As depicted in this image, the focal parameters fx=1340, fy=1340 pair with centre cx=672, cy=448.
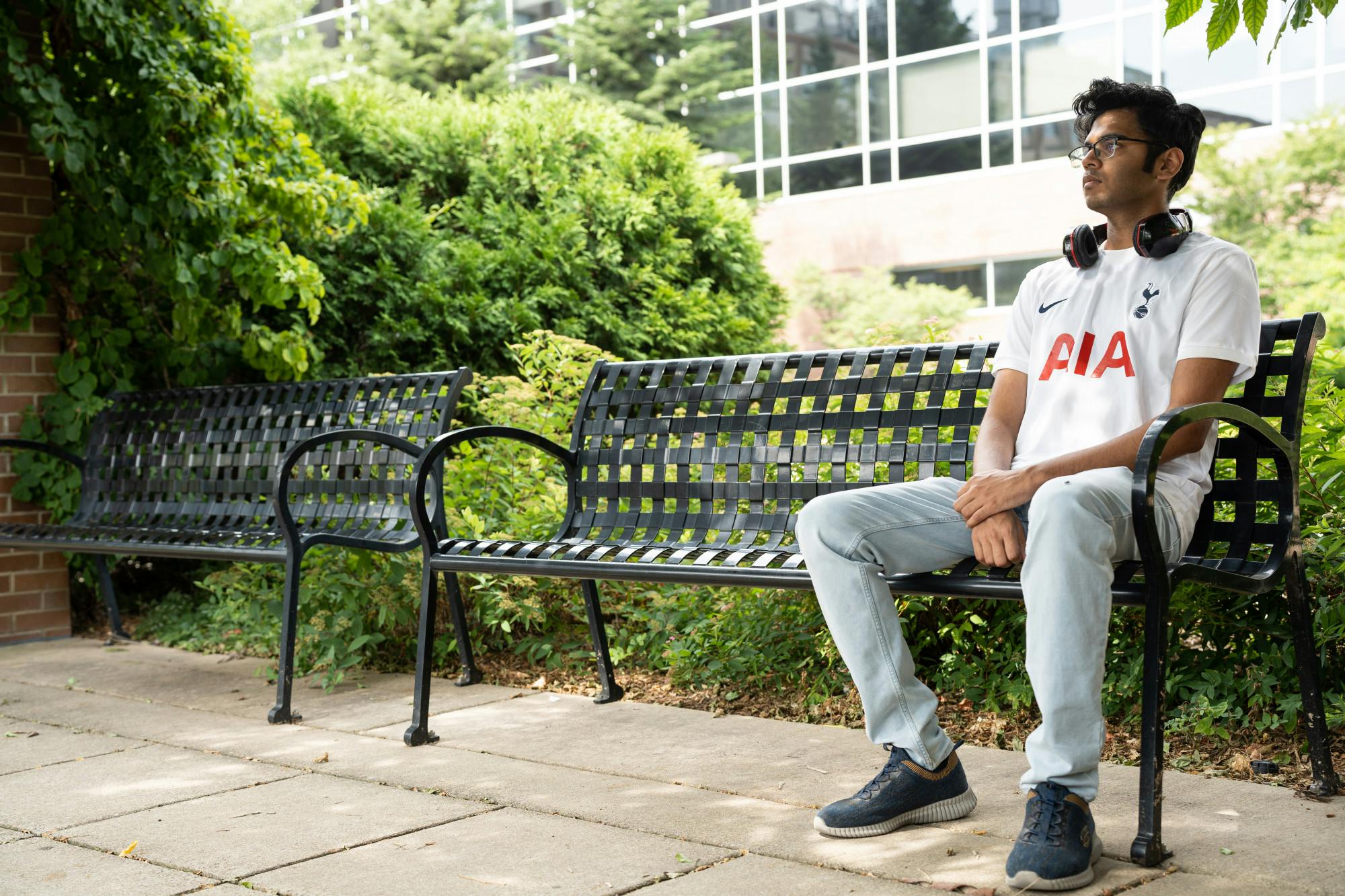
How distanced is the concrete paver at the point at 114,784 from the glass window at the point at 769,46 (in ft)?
66.2

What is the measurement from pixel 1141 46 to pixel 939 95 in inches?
121

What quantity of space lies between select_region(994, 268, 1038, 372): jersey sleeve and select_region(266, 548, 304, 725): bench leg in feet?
7.34

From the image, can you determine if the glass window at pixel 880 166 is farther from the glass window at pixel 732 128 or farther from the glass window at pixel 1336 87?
the glass window at pixel 1336 87

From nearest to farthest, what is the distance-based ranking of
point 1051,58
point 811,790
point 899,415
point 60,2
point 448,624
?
point 811,790
point 899,415
point 448,624
point 60,2
point 1051,58

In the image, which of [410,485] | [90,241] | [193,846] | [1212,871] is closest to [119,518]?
[90,241]

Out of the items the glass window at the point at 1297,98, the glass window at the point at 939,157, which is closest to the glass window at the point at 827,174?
the glass window at the point at 939,157

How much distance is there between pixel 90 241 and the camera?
5.82 m

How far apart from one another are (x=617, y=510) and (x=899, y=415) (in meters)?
0.96

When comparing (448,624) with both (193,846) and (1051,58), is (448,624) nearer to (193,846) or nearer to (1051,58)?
(193,846)

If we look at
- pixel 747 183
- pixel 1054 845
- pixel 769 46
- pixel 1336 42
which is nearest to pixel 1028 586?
pixel 1054 845

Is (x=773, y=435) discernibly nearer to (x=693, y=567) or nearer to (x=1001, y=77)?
(x=693, y=567)

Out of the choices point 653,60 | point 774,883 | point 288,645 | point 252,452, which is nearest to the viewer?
point 774,883

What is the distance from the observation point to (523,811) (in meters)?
3.02

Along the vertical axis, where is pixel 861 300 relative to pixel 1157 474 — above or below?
above
